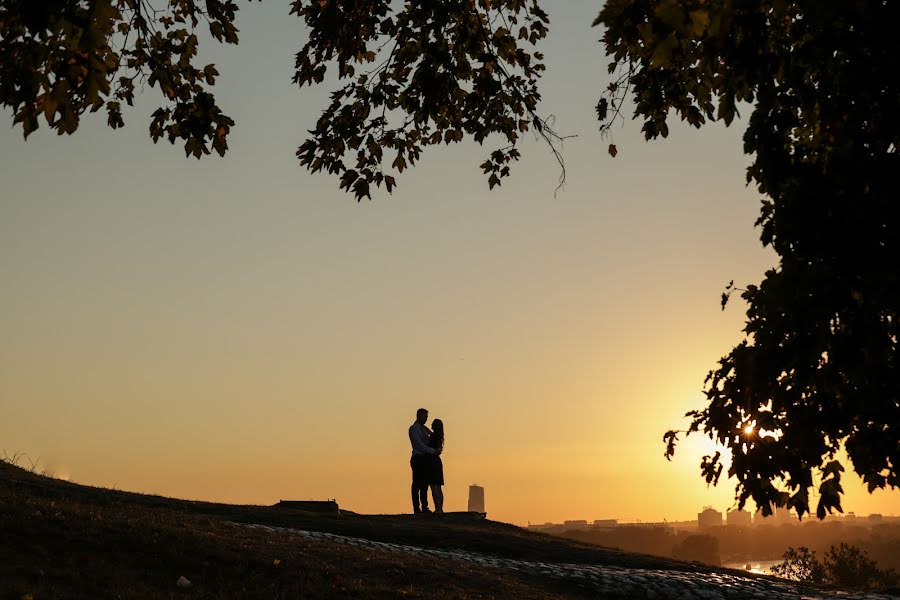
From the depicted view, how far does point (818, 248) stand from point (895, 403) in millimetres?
1626

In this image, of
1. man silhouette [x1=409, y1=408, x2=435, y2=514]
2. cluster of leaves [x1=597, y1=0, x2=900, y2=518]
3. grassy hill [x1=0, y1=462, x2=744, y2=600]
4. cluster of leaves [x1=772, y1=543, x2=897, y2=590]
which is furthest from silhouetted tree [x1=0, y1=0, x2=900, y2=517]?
cluster of leaves [x1=772, y1=543, x2=897, y2=590]

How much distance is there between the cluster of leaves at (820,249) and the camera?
7.75m

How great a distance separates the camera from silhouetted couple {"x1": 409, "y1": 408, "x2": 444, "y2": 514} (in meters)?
22.0

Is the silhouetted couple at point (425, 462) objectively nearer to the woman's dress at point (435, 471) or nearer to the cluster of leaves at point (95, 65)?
the woman's dress at point (435, 471)

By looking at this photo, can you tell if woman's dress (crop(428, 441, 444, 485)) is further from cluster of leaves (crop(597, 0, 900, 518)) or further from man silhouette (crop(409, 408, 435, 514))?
cluster of leaves (crop(597, 0, 900, 518))

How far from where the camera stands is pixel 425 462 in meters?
22.3

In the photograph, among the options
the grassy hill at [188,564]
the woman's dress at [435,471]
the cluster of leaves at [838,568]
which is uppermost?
the woman's dress at [435,471]

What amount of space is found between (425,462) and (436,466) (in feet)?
1.03

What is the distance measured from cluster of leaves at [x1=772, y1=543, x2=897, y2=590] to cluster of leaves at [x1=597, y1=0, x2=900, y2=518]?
2663 centimetres

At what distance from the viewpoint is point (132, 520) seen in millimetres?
13672

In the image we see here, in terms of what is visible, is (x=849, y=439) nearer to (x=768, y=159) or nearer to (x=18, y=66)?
(x=768, y=159)

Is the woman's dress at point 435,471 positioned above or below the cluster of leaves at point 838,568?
above

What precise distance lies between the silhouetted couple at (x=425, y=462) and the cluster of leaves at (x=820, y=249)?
12.8 meters

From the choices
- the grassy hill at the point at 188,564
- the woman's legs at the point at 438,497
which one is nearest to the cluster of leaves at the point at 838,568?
the woman's legs at the point at 438,497
